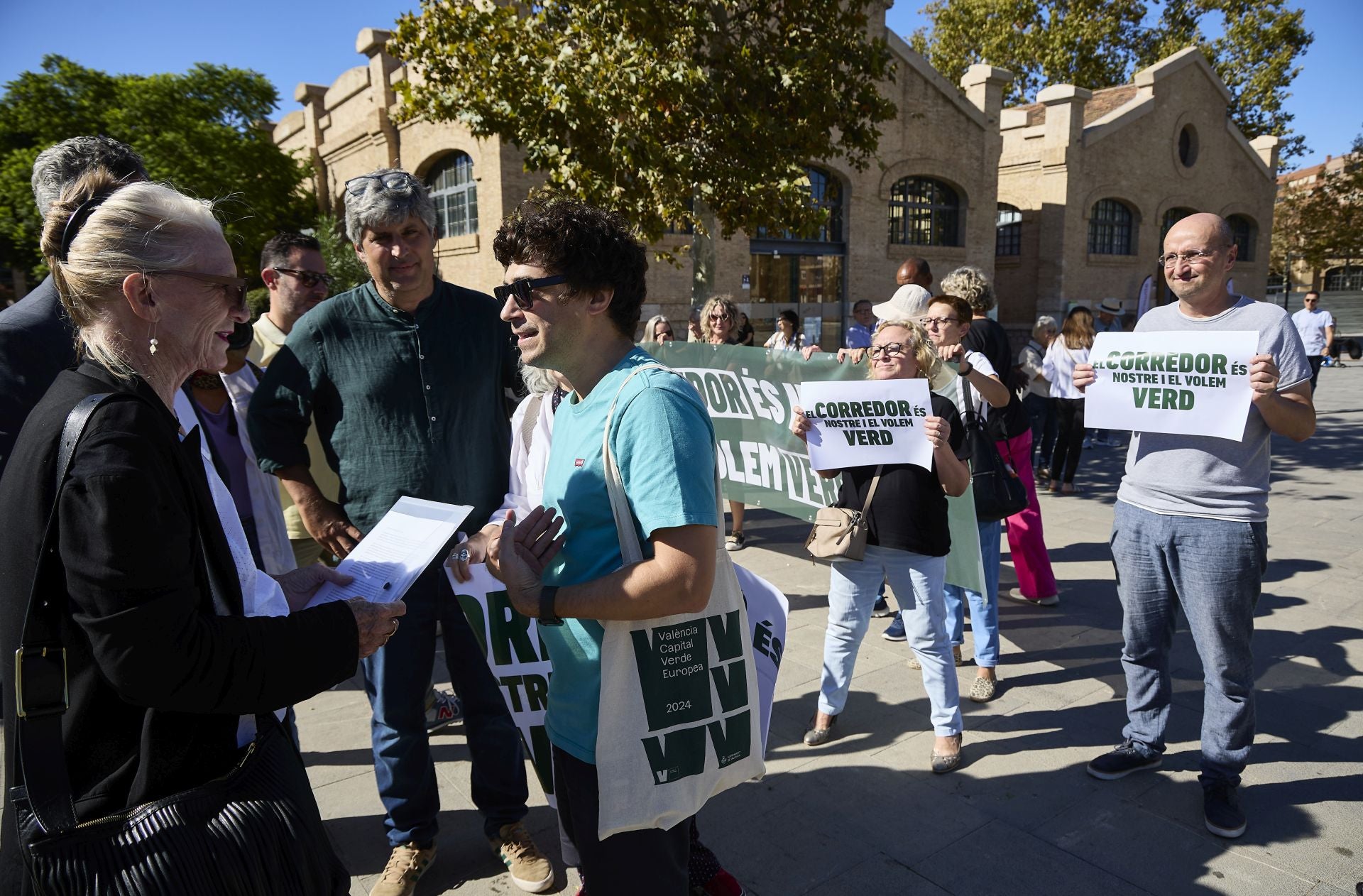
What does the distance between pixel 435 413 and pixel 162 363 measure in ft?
4.10

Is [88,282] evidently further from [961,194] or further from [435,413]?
[961,194]

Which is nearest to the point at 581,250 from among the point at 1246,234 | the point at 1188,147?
the point at 1188,147

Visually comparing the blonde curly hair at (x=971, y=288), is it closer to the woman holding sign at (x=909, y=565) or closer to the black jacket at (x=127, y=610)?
the woman holding sign at (x=909, y=565)

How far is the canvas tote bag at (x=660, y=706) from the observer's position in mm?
1824

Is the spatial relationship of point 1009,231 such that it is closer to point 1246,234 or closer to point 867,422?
point 1246,234

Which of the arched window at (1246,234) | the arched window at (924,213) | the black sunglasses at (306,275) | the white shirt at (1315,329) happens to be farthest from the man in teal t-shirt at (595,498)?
the arched window at (1246,234)

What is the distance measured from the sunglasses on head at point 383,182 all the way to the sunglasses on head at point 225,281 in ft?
3.70

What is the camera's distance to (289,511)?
13.1 ft

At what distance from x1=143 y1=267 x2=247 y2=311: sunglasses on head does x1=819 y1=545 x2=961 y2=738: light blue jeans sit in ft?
8.54

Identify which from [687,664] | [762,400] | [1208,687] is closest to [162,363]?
[687,664]

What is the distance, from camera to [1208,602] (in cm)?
297

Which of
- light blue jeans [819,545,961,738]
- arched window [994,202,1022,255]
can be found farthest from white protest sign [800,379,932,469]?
arched window [994,202,1022,255]

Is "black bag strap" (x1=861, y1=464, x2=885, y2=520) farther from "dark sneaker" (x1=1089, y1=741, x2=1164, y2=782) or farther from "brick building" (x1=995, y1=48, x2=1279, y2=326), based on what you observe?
"brick building" (x1=995, y1=48, x2=1279, y2=326)

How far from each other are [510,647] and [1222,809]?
2595 mm
